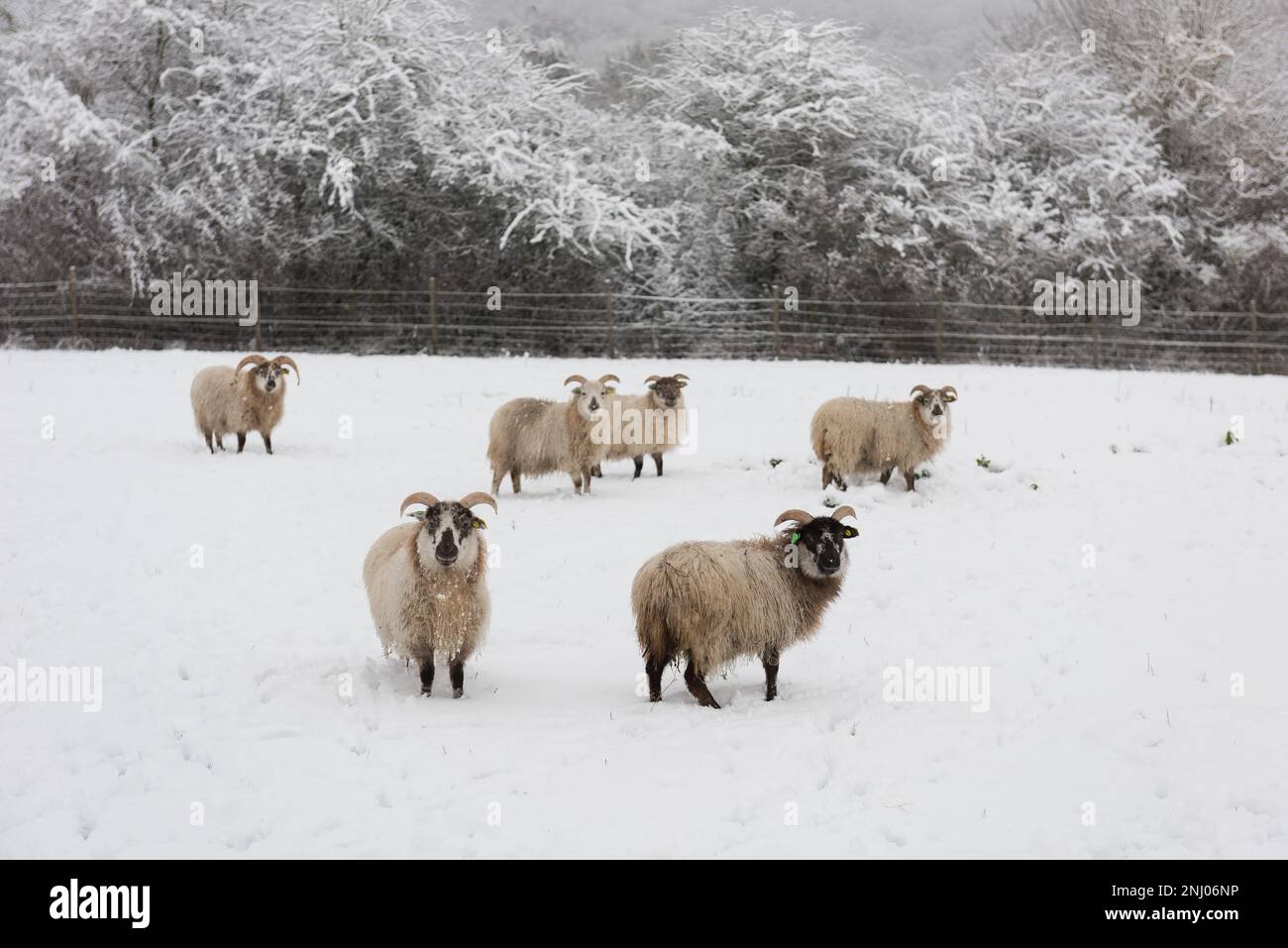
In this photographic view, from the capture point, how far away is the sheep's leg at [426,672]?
23.5 ft

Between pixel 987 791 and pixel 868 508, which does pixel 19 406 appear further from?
pixel 987 791

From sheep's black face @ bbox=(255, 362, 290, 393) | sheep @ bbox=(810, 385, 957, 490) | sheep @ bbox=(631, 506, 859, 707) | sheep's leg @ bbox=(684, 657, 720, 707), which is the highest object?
sheep's black face @ bbox=(255, 362, 290, 393)

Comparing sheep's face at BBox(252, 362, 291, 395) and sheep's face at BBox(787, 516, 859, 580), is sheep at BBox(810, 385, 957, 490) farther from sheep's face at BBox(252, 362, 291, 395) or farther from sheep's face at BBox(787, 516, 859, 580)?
sheep's face at BBox(252, 362, 291, 395)

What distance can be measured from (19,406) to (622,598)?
10670mm

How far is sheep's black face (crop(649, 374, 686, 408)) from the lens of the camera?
13766mm

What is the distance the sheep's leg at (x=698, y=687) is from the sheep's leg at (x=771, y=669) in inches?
15.4

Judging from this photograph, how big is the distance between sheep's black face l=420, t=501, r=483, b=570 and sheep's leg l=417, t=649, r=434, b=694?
0.54 metres

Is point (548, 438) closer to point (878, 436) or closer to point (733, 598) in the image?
point (878, 436)

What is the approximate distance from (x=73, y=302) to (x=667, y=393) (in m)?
14.1

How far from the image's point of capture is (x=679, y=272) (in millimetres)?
25922

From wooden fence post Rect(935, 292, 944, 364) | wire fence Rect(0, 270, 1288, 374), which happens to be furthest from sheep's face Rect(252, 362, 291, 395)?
wooden fence post Rect(935, 292, 944, 364)

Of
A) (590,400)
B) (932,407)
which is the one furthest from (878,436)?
(590,400)

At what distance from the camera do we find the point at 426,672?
717 centimetres

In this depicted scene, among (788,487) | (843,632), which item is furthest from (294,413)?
(843,632)
